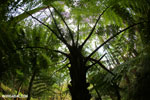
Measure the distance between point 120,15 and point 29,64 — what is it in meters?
2.09

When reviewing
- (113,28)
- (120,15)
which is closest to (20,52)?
(120,15)

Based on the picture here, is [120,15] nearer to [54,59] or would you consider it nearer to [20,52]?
[54,59]

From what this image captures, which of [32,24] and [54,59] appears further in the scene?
[54,59]

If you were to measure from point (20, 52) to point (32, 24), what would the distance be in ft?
3.07

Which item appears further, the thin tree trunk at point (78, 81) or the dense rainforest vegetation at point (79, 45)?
the dense rainforest vegetation at point (79, 45)

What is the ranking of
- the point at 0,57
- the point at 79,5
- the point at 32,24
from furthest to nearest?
the point at 32,24
the point at 79,5
the point at 0,57

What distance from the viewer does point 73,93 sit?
114cm

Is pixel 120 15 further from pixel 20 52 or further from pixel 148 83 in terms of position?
pixel 20 52

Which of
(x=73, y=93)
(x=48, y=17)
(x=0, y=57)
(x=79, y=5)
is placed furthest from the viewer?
(x=48, y=17)

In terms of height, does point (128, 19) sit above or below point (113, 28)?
below

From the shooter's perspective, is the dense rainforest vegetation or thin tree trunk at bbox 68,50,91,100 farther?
the dense rainforest vegetation

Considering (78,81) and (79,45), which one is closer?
(78,81)

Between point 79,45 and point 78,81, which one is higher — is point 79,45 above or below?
above

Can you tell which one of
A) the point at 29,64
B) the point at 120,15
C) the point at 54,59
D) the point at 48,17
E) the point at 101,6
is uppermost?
the point at 48,17
